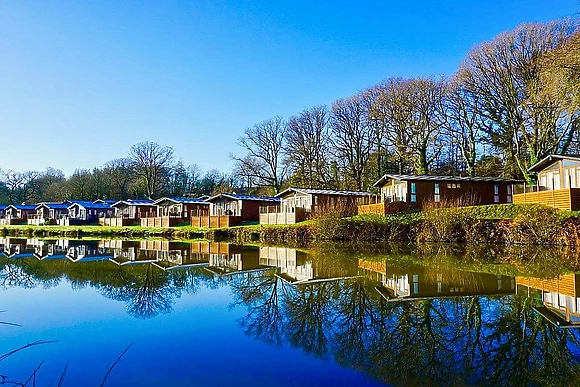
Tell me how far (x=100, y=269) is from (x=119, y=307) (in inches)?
307

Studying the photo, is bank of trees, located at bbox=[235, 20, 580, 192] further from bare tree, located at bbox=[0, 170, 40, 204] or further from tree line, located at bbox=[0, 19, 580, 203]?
bare tree, located at bbox=[0, 170, 40, 204]

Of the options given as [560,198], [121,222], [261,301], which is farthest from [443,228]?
[121,222]

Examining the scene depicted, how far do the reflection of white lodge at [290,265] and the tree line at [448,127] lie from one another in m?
12.4

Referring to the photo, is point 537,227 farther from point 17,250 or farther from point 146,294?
point 17,250

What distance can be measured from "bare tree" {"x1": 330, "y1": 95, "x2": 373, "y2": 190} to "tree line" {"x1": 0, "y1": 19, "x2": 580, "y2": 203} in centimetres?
10

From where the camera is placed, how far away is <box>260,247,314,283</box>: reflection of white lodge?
1365 centimetres

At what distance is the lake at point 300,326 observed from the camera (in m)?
5.36

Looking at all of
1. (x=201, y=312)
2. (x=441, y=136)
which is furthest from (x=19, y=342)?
(x=441, y=136)

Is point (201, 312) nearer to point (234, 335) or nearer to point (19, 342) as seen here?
point (234, 335)

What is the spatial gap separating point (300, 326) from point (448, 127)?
31.6 m

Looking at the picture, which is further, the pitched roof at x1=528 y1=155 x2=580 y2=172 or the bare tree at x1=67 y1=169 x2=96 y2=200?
the bare tree at x1=67 y1=169 x2=96 y2=200

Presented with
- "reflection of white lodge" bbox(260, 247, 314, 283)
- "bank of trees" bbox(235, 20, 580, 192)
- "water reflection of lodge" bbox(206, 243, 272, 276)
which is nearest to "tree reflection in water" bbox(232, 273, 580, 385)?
"reflection of white lodge" bbox(260, 247, 314, 283)

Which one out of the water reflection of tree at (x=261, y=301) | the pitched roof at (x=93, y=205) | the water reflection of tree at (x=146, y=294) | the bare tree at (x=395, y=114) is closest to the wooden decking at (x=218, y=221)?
the bare tree at (x=395, y=114)

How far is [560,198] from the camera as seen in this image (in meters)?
22.7
